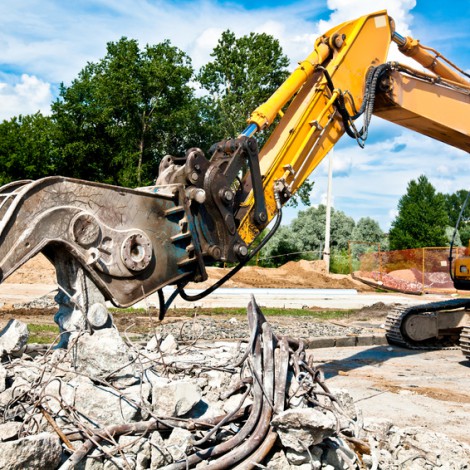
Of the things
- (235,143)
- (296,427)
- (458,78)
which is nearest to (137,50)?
(458,78)

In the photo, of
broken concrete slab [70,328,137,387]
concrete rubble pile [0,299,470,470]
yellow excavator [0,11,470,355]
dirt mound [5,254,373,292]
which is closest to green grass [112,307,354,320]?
yellow excavator [0,11,470,355]

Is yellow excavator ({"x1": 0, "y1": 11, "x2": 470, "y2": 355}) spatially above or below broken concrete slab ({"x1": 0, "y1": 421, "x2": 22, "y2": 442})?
above

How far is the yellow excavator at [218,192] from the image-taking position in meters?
4.45

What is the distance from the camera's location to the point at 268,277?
27.6 m

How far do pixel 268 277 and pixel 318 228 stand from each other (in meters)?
19.7

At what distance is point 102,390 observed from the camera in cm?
405

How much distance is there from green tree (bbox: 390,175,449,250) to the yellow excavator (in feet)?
122

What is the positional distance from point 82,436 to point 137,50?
3792cm

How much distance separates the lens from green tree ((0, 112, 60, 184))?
3462cm

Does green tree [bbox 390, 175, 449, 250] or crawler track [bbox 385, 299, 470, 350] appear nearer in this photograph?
crawler track [bbox 385, 299, 470, 350]

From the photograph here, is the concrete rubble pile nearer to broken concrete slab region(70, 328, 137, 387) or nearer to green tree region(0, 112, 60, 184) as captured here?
broken concrete slab region(70, 328, 137, 387)

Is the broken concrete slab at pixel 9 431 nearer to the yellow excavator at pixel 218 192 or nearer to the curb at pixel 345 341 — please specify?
the yellow excavator at pixel 218 192

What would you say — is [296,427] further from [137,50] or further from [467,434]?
[137,50]

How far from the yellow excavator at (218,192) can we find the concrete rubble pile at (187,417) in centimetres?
48
